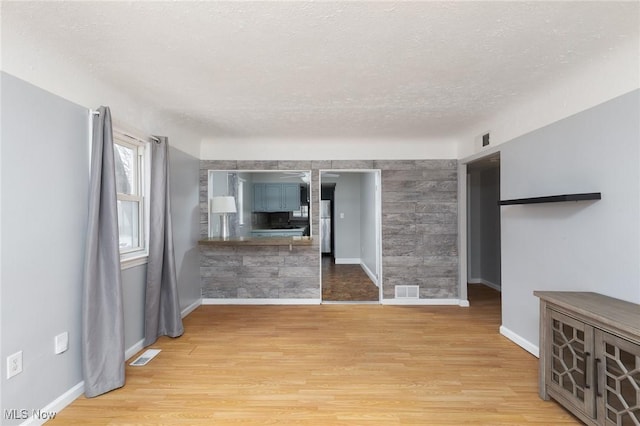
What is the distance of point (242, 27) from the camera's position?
1670 millimetres

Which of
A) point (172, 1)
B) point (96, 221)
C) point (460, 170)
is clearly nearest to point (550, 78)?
point (460, 170)

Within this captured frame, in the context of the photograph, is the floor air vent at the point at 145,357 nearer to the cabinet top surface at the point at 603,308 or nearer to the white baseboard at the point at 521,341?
the cabinet top surface at the point at 603,308

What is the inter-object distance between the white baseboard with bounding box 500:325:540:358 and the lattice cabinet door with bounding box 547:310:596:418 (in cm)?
81

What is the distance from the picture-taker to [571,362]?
1.86 m

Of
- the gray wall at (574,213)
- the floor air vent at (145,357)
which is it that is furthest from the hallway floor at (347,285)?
the floor air vent at (145,357)

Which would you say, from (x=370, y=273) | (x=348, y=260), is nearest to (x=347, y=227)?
(x=348, y=260)

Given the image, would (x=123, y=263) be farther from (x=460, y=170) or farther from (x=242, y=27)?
(x=460, y=170)

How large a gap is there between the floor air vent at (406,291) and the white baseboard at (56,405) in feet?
12.0

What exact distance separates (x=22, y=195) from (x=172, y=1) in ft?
4.65

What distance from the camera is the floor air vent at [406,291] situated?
4367 millimetres

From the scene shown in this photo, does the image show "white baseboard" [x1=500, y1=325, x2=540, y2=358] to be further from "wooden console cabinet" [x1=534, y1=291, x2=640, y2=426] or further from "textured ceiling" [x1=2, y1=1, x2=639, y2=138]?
"textured ceiling" [x1=2, y1=1, x2=639, y2=138]

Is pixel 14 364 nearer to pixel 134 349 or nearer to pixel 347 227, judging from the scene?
pixel 134 349

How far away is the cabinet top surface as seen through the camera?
1.54m

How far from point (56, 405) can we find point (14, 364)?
0.48 m
